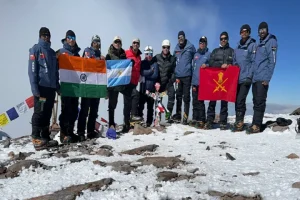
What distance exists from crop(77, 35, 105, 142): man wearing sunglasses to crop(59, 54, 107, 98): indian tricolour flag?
17 centimetres

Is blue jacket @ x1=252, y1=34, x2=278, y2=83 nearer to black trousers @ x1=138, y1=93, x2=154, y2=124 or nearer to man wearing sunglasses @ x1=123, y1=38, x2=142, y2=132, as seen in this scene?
black trousers @ x1=138, y1=93, x2=154, y2=124

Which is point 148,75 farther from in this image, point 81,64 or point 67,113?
point 67,113

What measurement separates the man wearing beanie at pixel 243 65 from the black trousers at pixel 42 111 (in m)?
6.20

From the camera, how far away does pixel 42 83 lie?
7.28 meters

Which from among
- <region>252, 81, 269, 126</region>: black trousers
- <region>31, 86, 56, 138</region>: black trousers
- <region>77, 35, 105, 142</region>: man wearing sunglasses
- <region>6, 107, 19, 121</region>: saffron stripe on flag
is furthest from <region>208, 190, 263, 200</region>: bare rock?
<region>6, 107, 19, 121</region>: saffron stripe on flag

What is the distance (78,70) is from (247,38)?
5799 mm

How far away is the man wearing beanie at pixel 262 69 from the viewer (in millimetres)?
8859

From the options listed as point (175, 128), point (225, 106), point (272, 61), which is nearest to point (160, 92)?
point (175, 128)

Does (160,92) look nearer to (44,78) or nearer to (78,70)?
(78,70)

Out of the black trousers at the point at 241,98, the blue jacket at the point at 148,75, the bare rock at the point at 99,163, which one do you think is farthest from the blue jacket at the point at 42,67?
the black trousers at the point at 241,98

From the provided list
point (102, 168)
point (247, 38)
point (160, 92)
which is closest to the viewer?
point (102, 168)

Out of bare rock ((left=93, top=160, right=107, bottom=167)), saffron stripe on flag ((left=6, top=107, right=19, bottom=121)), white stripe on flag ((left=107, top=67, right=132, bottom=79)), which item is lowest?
saffron stripe on flag ((left=6, top=107, right=19, bottom=121))

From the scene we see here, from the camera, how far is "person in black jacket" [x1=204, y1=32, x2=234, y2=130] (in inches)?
394

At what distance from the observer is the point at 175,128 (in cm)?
1039
